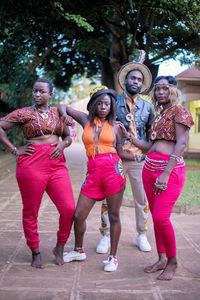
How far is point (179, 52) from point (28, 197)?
10946 mm

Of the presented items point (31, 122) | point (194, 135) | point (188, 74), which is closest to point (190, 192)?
point (31, 122)

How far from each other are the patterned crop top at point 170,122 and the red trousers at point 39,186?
1116 millimetres

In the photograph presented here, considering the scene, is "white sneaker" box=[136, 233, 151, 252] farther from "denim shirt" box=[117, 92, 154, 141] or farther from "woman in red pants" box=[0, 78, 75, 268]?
"denim shirt" box=[117, 92, 154, 141]

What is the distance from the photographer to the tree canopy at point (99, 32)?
32.8 ft

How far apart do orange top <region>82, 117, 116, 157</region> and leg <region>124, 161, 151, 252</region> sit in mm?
730

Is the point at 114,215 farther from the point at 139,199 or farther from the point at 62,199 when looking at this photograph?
the point at 139,199

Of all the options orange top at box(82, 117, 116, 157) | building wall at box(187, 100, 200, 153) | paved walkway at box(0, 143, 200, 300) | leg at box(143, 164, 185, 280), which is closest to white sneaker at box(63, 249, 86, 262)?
paved walkway at box(0, 143, 200, 300)

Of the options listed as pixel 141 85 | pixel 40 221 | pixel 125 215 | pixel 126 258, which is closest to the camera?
pixel 126 258

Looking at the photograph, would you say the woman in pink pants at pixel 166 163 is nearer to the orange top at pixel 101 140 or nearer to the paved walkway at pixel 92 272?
the paved walkway at pixel 92 272

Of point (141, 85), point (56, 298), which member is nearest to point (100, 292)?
point (56, 298)

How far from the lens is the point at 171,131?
11.2 feet

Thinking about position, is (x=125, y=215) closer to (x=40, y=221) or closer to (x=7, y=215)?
(x=40, y=221)

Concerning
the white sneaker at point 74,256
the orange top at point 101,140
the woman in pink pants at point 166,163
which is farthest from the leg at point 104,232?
the orange top at point 101,140

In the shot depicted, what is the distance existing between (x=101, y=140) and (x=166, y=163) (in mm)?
722
